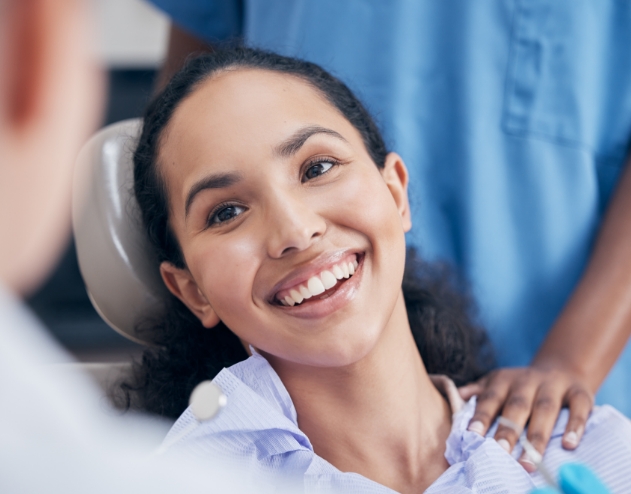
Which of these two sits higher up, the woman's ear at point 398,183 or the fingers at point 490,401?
the woman's ear at point 398,183

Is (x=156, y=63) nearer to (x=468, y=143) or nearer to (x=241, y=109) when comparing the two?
(x=468, y=143)

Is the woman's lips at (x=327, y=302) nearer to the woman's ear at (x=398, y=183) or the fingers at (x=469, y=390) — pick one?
the woman's ear at (x=398, y=183)

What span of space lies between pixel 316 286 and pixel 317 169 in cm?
15

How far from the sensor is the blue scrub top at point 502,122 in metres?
1.06

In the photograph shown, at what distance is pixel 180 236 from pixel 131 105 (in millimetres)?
1800

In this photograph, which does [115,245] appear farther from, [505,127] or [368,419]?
[505,127]

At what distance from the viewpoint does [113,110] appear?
2488mm

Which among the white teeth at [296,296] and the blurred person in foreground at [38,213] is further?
the white teeth at [296,296]

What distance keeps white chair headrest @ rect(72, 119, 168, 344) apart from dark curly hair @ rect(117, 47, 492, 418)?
0.03 m

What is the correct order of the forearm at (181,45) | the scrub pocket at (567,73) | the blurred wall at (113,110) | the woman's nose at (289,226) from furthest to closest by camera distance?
1. the blurred wall at (113,110)
2. the forearm at (181,45)
3. the scrub pocket at (567,73)
4. the woman's nose at (289,226)

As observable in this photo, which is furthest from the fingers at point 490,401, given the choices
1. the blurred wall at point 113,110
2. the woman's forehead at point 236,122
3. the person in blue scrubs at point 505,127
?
the blurred wall at point 113,110

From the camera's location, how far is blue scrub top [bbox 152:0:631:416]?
3.49 ft

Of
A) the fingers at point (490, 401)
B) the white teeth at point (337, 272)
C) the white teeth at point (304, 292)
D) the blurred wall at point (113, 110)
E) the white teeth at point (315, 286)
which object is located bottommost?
the blurred wall at point (113, 110)

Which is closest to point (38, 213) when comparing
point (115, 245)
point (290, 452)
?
point (290, 452)
